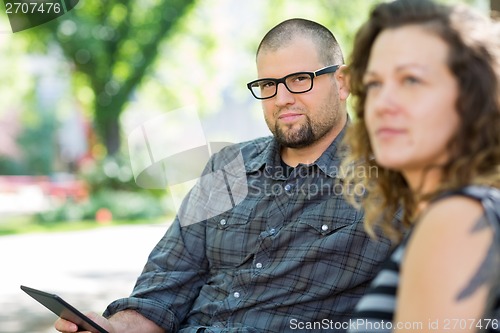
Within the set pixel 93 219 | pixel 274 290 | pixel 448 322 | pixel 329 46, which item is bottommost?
pixel 93 219

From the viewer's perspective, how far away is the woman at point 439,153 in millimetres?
1131

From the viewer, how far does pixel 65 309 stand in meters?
2.03

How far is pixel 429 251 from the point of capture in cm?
114

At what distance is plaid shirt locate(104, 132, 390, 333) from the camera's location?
221 centimetres

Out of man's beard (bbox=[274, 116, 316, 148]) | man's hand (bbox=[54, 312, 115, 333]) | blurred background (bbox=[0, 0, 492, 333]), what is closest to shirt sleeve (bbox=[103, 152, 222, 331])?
man's hand (bbox=[54, 312, 115, 333])

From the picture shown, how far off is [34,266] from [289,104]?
6187 millimetres

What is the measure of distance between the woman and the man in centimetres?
90

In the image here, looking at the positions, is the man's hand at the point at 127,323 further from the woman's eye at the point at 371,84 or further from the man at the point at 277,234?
the woman's eye at the point at 371,84

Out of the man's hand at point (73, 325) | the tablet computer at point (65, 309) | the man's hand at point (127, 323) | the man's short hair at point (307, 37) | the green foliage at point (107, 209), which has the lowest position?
the green foliage at point (107, 209)

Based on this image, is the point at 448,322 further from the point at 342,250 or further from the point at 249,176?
the point at 249,176

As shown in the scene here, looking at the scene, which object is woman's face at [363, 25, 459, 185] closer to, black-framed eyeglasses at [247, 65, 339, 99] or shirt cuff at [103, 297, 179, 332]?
black-framed eyeglasses at [247, 65, 339, 99]

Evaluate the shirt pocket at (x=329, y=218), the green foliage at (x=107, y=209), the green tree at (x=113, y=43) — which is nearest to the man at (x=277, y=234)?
the shirt pocket at (x=329, y=218)

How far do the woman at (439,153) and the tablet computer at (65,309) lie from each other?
0.92m

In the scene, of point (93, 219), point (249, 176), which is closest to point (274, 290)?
point (249, 176)
